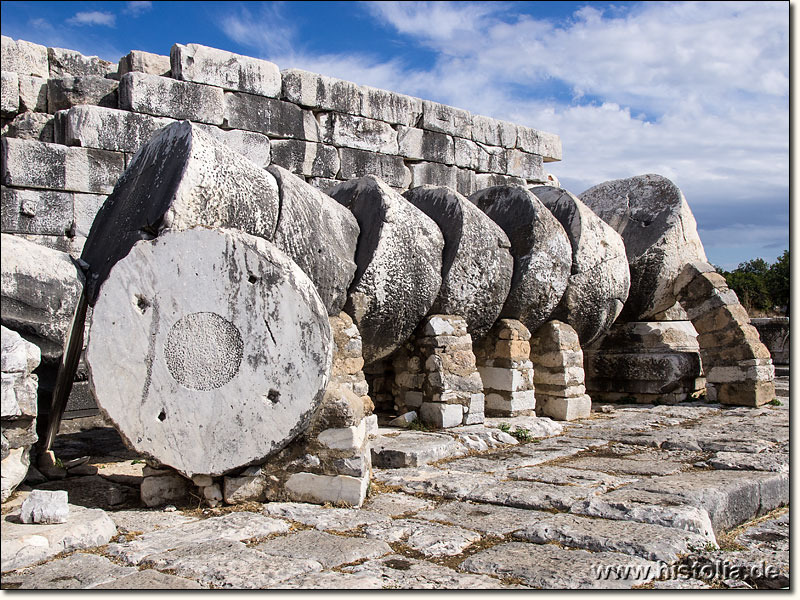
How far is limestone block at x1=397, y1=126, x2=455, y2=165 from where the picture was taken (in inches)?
400

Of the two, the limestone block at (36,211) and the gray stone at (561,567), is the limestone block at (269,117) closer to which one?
the limestone block at (36,211)

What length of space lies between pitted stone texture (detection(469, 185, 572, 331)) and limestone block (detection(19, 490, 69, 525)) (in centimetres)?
442

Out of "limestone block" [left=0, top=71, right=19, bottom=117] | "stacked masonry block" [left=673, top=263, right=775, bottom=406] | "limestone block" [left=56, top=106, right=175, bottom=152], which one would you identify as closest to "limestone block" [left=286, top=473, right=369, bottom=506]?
"limestone block" [left=56, top=106, right=175, bottom=152]

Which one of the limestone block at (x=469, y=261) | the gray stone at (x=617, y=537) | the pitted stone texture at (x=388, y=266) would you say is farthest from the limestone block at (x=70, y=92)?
the gray stone at (x=617, y=537)

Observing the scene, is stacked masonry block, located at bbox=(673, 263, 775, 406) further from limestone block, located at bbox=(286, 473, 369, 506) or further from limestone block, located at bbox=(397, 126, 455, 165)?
limestone block, located at bbox=(286, 473, 369, 506)

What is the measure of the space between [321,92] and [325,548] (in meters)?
6.84

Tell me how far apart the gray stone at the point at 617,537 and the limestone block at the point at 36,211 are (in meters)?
5.26

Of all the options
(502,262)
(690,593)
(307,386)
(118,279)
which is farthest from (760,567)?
(502,262)

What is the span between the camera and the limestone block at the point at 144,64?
7770 millimetres

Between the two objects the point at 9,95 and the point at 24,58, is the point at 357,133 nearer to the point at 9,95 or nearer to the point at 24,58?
the point at 24,58

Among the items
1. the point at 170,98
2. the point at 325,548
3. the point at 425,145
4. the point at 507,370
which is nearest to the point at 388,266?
the point at 507,370

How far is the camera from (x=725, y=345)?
8.35m

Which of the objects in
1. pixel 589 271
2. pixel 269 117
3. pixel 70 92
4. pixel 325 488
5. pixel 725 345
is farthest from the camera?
pixel 269 117

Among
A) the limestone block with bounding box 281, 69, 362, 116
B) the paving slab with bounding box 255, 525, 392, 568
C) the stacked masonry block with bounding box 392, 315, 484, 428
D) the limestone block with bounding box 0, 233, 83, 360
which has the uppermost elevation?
the limestone block with bounding box 281, 69, 362, 116
